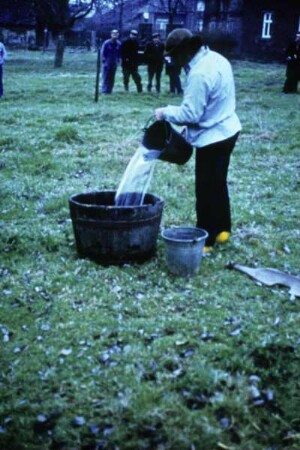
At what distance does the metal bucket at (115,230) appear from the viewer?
21.4 feet

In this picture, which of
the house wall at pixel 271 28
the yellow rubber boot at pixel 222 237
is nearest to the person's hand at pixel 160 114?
the yellow rubber boot at pixel 222 237

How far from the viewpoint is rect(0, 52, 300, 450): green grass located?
13.8 ft

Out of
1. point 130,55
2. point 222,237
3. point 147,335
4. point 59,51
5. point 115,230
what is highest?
point 59,51

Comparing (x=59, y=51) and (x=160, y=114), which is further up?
(x=59, y=51)

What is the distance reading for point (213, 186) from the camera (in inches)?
275

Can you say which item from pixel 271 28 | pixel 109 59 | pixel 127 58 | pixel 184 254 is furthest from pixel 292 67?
pixel 271 28

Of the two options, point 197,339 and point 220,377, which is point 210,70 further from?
point 220,377

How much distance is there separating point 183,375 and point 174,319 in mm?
971

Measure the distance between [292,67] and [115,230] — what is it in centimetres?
1959

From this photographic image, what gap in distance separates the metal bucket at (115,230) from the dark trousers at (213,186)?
62 centimetres

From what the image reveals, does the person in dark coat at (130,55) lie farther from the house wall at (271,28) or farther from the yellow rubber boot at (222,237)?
the house wall at (271,28)

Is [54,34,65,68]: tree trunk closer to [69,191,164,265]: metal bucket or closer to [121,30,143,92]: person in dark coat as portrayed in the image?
[121,30,143,92]: person in dark coat

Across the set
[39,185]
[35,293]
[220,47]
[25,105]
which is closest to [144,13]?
[220,47]

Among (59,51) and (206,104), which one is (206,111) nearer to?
(206,104)
